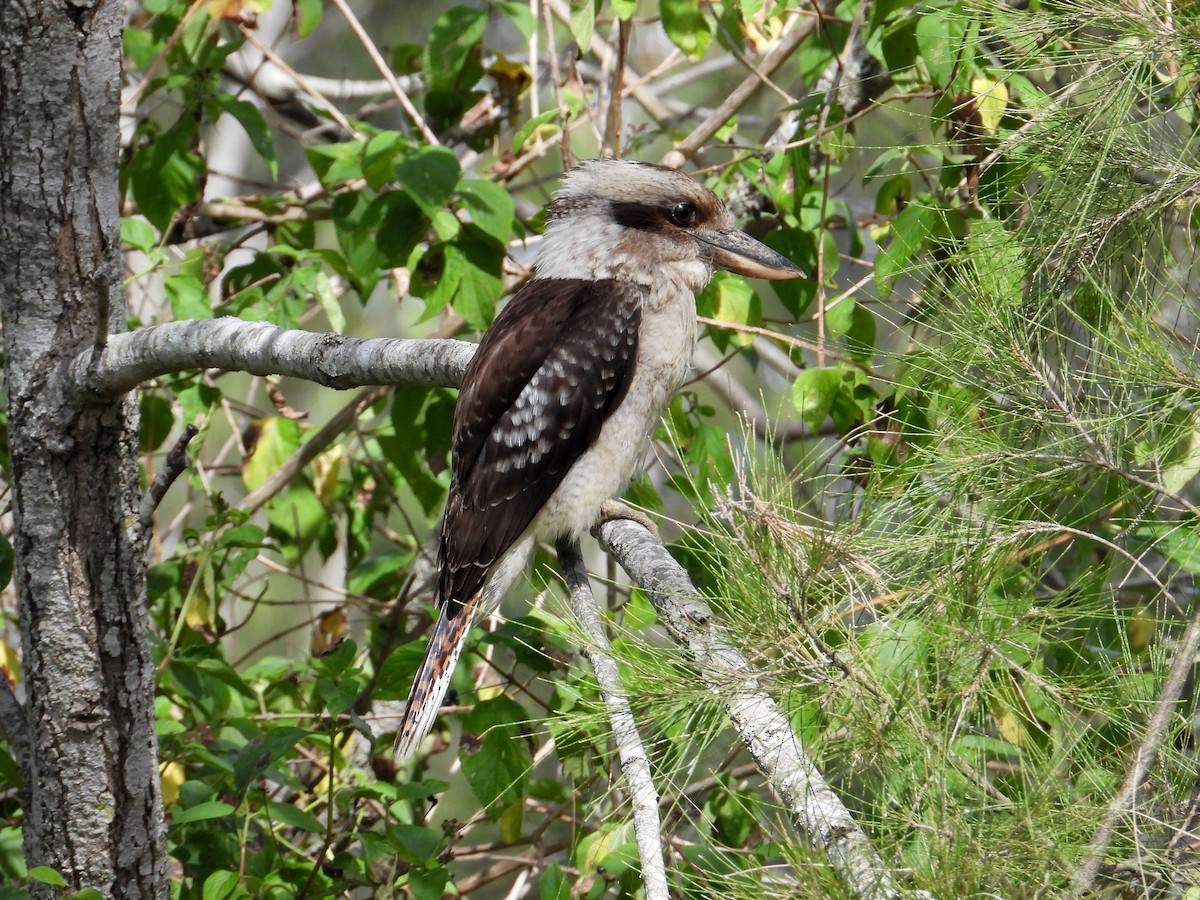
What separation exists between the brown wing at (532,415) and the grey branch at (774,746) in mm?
914

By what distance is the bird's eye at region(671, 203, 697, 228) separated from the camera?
2803 mm

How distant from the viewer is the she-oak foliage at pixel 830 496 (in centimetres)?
129

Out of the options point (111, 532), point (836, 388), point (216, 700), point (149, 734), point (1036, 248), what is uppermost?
point (1036, 248)

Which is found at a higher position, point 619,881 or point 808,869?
point 808,869

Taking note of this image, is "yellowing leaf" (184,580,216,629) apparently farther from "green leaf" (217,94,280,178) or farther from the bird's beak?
the bird's beak

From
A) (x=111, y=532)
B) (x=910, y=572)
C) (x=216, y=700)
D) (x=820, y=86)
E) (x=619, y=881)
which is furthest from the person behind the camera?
(x=820, y=86)

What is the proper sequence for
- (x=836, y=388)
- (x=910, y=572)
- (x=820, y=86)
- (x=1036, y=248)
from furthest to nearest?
(x=820, y=86) < (x=836, y=388) < (x=1036, y=248) < (x=910, y=572)

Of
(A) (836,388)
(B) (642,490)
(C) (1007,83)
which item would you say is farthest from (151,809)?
(C) (1007,83)

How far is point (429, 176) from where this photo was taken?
2436 millimetres

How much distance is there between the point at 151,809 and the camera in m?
2.03

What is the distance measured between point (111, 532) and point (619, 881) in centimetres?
111

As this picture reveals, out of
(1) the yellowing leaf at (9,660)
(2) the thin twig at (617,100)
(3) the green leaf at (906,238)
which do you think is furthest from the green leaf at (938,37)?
(1) the yellowing leaf at (9,660)

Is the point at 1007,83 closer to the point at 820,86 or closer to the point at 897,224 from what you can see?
the point at 897,224

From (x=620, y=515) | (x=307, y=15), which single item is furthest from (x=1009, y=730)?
(x=307, y=15)
